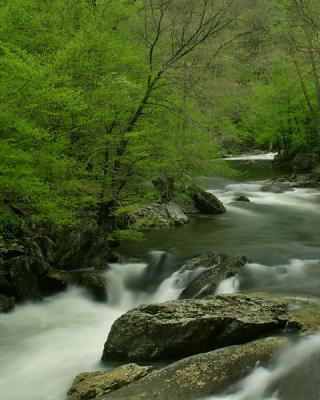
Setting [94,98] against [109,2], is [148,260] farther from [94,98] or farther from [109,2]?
[109,2]

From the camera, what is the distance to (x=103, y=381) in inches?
239

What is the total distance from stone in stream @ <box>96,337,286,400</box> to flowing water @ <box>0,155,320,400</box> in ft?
0.52

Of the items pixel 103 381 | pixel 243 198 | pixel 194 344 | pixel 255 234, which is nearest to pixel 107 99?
pixel 255 234

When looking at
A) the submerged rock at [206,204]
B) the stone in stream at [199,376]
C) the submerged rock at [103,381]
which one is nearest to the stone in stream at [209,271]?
the stone in stream at [199,376]

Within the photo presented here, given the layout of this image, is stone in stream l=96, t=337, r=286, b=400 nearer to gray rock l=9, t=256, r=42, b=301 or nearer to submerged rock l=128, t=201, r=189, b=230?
gray rock l=9, t=256, r=42, b=301

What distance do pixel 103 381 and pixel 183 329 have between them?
1.45m

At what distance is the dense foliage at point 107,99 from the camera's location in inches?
387

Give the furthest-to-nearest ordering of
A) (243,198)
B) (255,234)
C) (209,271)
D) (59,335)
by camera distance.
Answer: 1. (243,198)
2. (255,234)
3. (209,271)
4. (59,335)

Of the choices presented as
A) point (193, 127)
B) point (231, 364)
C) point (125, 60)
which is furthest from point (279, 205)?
point (231, 364)

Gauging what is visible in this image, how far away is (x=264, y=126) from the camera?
35.9 meters

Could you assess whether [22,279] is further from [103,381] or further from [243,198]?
[243,198]

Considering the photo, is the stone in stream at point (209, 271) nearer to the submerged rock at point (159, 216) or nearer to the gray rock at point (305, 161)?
the submerged rock at point (159, 216)

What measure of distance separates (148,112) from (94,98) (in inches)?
86.4

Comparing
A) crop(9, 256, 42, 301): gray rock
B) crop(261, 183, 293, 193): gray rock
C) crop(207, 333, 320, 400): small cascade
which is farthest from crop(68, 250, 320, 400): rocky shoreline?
crop(261, 183, 293, 193): gray rock
